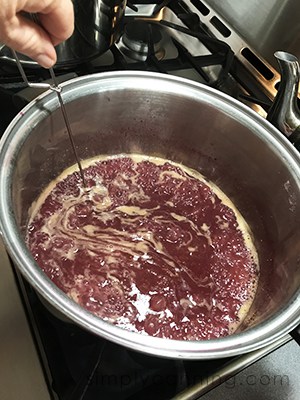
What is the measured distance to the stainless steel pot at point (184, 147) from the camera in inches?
34.9

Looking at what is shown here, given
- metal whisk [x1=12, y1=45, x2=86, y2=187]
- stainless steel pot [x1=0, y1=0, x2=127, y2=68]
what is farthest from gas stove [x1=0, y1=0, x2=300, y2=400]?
metal whisk [x1=12, y1=45, x2=86, y2=187]

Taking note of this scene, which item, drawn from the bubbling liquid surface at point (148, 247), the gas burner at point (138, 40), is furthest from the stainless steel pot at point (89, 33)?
the bubbling liquid surface at point (148, 247)

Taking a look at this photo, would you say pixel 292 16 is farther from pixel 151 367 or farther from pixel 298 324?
pixel 151 367

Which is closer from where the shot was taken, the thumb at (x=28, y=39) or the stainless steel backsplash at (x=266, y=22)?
the thumb at (x=28, y=39)

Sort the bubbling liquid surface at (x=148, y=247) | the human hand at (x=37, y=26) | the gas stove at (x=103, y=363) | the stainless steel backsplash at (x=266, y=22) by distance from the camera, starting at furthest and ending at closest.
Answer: the stainless steel backsplash at (x=266, y=22) < the bubbling liquid surface at (x=148, y=247) < the gas stove at (x=103, y=363) < the human hand at (x=37, y=26)

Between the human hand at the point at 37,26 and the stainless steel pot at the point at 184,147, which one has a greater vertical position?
the human hand at the point at 37,26

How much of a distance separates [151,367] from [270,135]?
59cm

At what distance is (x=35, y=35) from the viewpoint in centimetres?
63

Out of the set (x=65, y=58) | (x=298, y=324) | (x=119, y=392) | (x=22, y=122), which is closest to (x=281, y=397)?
(x=298, y=324)

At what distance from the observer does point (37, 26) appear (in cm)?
64

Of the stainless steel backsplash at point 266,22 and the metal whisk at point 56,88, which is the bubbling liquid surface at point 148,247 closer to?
the metal whisk at point 56,88

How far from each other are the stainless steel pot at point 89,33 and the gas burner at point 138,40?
14 cm

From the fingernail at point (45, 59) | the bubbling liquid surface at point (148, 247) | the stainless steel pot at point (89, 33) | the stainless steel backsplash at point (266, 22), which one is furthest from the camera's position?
the stainless steel backsplash at point (266, 22)

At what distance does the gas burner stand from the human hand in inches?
26.6
